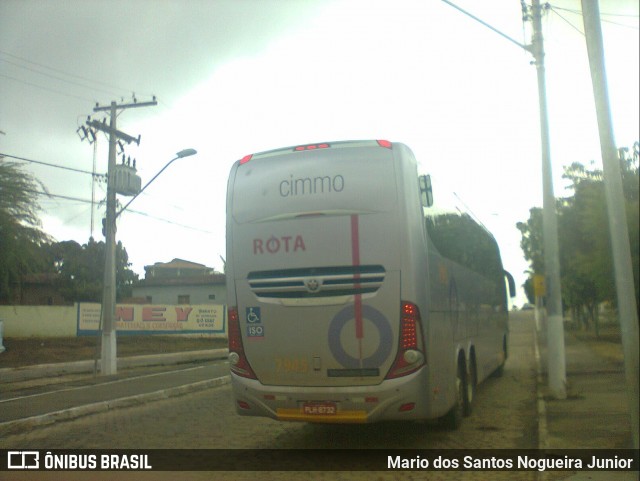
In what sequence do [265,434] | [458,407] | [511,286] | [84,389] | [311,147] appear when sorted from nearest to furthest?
[311,147], [458,407], [265,434], [84,389], [511,286]

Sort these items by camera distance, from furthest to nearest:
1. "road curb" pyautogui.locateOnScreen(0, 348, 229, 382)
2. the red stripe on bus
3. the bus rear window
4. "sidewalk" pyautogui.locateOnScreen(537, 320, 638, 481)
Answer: "road curb" pyautogui.locateOnScreen(0, 348, 229, 382) < "sidewalk" pyautogui.locateOnScreen(537, 320, 638, 481) < the bus rear window < the red stripe on bus

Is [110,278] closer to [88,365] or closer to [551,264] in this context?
[88,365]

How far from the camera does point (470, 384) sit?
10.5m

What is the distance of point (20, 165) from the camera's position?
2503 cm

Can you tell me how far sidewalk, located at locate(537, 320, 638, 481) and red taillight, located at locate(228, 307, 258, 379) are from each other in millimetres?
3351

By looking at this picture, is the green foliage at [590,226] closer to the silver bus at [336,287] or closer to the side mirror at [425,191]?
the side mirror at [425,191]

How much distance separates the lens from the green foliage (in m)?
8.35

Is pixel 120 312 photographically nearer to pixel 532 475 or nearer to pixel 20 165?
pixel 20 165

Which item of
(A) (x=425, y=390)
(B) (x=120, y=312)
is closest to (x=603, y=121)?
(A) (x=425, y=390)

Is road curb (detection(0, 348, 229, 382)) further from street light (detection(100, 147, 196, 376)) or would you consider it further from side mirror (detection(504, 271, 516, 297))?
side mirror (detection(504, 271, 516, 297))

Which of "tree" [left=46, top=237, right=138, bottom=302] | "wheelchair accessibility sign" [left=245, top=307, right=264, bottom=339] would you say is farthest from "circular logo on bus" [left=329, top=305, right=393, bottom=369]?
"tree" [left=46, top=237, right=138, bottom=302]

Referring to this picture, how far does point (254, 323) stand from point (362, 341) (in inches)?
51.3

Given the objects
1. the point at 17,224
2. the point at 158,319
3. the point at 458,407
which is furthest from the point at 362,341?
the point at 158,319

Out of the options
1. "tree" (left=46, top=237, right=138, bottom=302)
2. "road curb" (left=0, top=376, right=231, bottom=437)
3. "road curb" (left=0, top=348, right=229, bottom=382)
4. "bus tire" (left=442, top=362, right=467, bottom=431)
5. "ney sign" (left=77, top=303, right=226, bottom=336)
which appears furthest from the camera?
"tree" (left=46, top=237, right=138, bottom=302)
